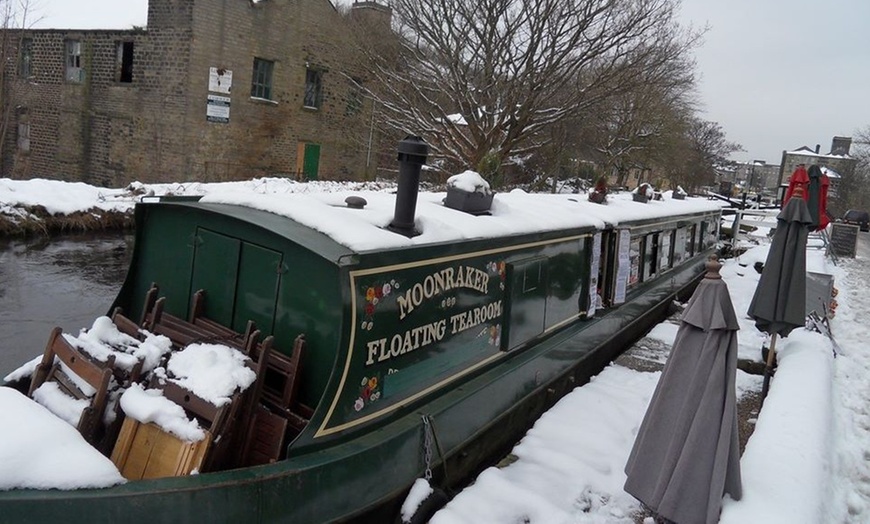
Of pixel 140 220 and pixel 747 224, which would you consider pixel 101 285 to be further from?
pixel 747 224

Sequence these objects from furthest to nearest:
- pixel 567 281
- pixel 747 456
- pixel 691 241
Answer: pixel 691 241
pixel 567 281
pixel 747 456

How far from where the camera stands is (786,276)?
620 centimetres

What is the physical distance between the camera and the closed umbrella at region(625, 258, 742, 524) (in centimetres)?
371

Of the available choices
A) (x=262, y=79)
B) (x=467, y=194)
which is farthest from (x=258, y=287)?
(x=262, y=79)

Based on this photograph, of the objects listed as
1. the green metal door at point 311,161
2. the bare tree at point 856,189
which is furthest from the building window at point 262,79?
the bare tree at point 856,189

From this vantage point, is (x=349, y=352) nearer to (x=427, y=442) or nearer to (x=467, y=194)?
(x=427, y=442)

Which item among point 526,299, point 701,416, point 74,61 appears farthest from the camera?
Result: point 74,61

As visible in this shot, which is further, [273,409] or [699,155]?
[699,155]

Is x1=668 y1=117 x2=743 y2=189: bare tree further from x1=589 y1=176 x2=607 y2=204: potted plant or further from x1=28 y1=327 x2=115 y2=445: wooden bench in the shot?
x1=28 y1=327 x2=115 y2=445: wooden bench

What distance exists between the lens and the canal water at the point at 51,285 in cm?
834

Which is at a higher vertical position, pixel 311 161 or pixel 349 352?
pixel 311 161

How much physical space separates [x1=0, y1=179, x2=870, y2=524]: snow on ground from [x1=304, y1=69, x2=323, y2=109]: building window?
21244 mm

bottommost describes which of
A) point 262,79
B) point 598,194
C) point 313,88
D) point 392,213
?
point 392,213

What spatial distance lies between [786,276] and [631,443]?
232 centimetres
